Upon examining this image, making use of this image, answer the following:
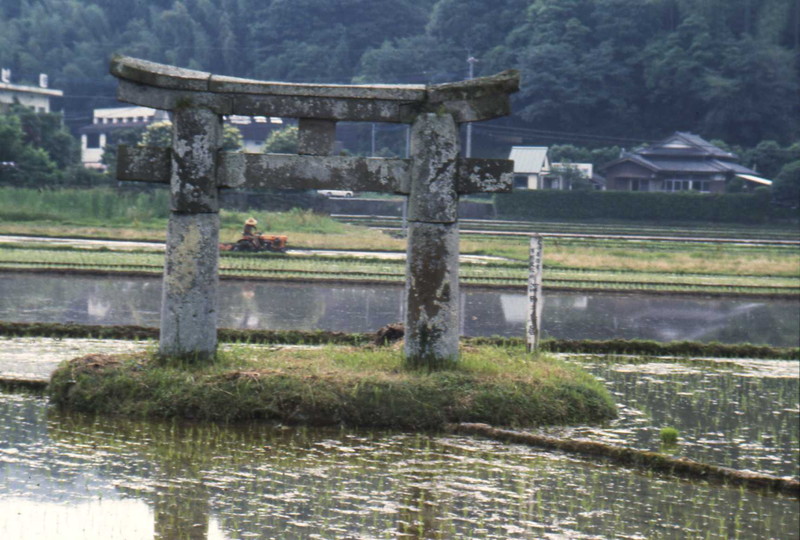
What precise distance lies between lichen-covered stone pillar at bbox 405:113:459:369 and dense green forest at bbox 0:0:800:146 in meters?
60.0

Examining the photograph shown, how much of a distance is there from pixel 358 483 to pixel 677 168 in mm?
57634

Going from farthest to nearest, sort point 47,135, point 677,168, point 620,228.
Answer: point 677,168 < point 47,135 < point 620,228

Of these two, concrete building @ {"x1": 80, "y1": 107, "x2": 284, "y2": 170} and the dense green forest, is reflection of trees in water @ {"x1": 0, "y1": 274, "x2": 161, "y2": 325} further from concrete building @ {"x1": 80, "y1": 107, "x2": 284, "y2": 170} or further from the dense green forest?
concrete building @ {"x1": 80, "y1": 107, "x2": 284, "y2": 170}

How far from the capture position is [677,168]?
2467 inches

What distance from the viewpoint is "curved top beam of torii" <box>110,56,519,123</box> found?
1052cm

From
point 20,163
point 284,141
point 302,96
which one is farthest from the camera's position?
point 284,141

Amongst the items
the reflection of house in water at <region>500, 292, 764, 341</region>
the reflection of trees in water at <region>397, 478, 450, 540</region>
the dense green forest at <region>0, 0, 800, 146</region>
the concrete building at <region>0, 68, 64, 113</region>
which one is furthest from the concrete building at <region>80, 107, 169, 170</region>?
the reflection of trees in water at <region>397, 478, 450, 540</region>

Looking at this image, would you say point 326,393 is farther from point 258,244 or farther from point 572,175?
point 572,175

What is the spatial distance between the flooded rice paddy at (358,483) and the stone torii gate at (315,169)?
1.46 m

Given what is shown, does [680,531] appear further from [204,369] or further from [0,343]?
[0,343]

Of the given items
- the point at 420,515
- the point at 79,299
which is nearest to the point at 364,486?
the point at 420,515

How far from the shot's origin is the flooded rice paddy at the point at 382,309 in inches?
666

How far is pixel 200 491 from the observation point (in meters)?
7.40

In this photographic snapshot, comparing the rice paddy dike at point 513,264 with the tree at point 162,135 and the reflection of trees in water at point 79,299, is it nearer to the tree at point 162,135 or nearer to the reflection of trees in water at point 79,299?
the reflection of trees in water at point 79,299
